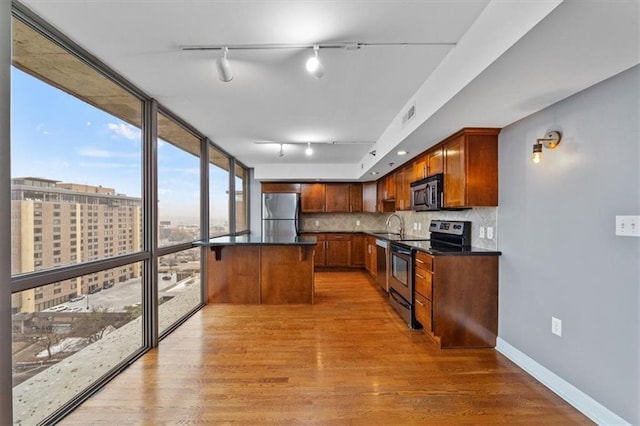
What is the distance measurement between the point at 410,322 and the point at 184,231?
9.45 ft

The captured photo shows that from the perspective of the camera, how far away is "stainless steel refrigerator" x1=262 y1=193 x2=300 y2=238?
21.9 ft

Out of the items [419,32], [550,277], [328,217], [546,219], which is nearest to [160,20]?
[419,32]

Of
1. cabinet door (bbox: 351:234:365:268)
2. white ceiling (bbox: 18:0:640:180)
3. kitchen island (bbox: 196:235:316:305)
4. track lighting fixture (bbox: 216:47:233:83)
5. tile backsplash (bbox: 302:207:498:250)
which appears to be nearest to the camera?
white ceiling (bbox: 18:0:640:180)

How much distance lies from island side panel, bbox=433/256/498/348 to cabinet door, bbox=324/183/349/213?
4.31m

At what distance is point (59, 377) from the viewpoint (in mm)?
1984

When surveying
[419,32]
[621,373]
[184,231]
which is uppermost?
[419,32]

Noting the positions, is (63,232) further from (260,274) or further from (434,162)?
(434,162)

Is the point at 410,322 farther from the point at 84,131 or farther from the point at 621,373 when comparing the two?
the point at 84,131

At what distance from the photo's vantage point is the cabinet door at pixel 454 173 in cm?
295

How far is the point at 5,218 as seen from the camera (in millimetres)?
1516

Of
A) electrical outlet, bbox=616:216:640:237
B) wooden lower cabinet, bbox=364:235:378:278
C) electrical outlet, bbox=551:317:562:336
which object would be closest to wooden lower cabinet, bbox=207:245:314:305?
wooden lower cabinet, bbox=364:235:378:278

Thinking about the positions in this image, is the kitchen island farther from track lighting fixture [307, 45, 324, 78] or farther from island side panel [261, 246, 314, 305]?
track lighting fixture [307, 45, 324, 78]

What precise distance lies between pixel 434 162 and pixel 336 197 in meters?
3.61

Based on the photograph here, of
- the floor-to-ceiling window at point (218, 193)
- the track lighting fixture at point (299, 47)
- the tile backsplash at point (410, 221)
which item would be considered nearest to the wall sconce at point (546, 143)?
the tile backsplash at point (410, 221)
